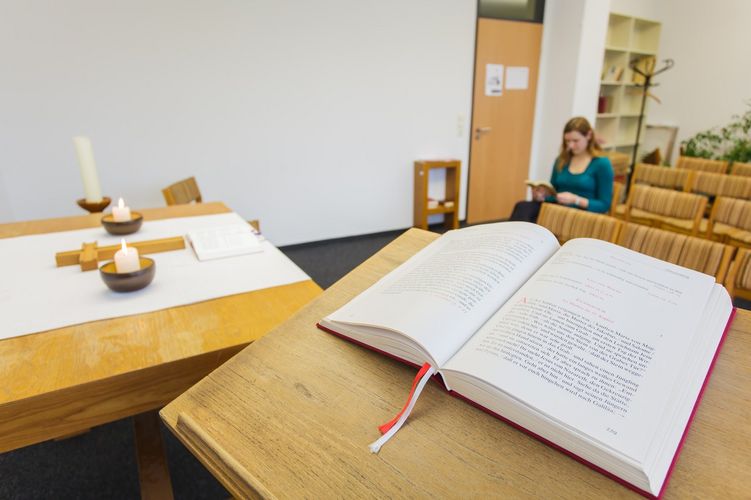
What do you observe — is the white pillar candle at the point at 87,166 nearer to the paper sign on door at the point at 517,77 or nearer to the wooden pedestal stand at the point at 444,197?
the wooden pedestal stand at the point at 444,197

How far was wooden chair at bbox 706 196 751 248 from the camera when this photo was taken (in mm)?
2422

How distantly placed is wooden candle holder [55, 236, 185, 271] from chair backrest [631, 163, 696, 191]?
11.4 ft

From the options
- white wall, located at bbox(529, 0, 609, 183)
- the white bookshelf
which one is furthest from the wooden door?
→ the white bookshelf

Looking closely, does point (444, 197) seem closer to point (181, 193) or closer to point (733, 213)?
point (733, 213)

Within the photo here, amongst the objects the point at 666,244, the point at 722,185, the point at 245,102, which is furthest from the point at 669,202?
the point at 245,102

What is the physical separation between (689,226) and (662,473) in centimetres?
305

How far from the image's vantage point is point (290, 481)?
38cm

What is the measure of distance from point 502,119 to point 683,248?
10.5ft

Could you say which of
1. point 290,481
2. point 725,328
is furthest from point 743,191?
point 290,481

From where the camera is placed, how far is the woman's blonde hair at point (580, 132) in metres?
2.46

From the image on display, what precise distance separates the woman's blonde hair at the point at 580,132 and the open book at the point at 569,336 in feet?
7.07

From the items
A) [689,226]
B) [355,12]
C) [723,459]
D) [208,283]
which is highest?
[355,12]

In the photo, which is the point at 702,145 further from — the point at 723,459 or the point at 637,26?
the point at 723,459

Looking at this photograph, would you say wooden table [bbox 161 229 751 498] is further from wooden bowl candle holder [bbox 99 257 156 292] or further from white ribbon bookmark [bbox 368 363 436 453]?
wooden bowl candle holder [bbox 99 257 156 292]
